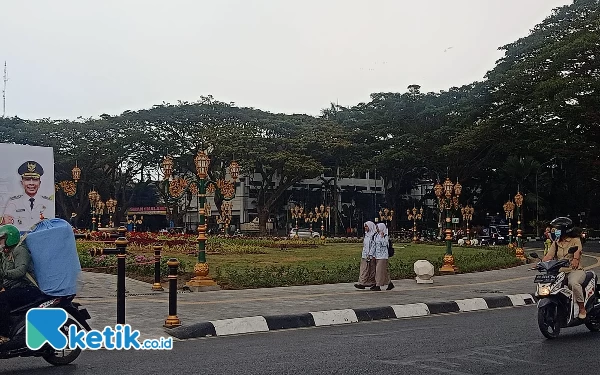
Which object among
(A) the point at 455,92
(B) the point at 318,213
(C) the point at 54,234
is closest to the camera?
(C) the point at 54,234

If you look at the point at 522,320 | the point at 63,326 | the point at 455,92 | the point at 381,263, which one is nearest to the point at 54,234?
the point at 63,326

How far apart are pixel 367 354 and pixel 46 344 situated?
11.7 ft

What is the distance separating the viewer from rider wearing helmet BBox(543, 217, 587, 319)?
9.08 m

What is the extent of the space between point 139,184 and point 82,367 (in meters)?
57.0

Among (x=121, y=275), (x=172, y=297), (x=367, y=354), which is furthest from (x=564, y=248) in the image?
(x=121, y=275)

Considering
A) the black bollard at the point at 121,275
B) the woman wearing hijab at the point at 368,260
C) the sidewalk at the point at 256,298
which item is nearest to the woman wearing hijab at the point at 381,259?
the woman wearing hijab at the point at 368,260

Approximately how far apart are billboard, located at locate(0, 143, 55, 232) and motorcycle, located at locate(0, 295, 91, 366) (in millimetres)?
7136

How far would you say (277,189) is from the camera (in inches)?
2255

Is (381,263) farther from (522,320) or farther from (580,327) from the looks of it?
(580,327)

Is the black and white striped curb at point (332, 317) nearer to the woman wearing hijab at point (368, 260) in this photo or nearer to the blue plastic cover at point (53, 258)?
the blue plastic cover at point (53, 258)

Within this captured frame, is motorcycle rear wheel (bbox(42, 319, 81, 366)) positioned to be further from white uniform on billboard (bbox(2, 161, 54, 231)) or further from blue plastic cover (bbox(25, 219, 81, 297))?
white uniform on billboard (bbox(2, 161, 54, 231))

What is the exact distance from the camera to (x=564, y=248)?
9.35 m

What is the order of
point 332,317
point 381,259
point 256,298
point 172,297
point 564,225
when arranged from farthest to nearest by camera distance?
point 381,259
point 256,298
point 332,317
point 172,297
point 564,225

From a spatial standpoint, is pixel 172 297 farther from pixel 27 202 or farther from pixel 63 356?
pixel 27 202
